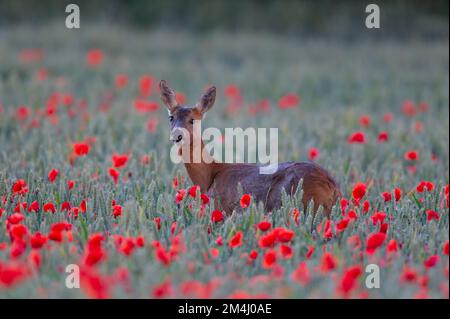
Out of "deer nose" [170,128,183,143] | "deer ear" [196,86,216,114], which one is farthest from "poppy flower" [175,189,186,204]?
"deer ear" [196,86,216,114]

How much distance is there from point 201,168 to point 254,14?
1833 cm

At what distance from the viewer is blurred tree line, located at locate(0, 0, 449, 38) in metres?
23.2

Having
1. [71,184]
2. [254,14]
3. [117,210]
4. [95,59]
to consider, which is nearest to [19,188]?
[71,184]

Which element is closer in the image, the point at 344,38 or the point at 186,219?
the point at 186,219

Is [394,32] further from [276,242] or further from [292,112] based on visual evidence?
[276,242]

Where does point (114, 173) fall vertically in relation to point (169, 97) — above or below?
below

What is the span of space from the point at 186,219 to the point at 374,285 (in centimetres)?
182

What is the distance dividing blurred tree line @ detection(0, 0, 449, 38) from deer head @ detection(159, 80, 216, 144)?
665 inches

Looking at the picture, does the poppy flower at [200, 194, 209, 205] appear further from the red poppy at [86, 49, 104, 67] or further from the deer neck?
the red poppy at [86, 49, 104, 67]

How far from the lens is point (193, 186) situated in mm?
6387

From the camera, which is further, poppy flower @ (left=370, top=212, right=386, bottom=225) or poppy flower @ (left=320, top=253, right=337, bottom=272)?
poppy flower @ (left=370, top=212, right=386, bottom=225)

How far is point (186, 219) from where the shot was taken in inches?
241

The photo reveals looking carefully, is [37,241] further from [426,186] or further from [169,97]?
[426,186]

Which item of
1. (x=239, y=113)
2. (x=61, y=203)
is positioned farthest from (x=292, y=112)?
(x=61, y=203)
